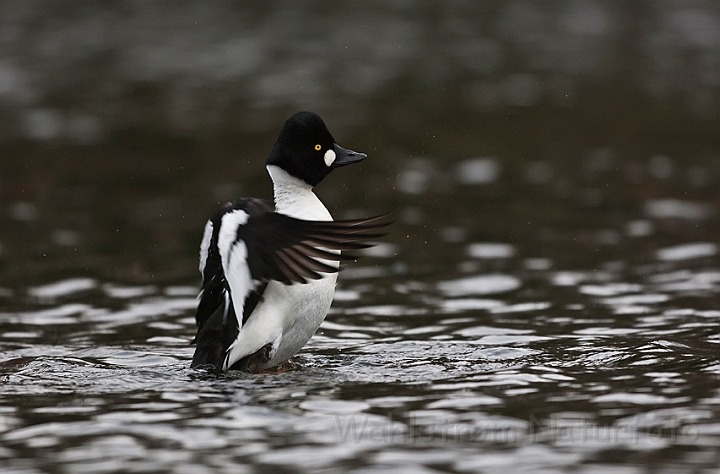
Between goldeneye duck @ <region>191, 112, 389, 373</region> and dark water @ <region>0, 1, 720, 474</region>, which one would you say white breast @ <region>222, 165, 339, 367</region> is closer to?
goldeneye duck @ <region>191, 112, 389, 373</region>

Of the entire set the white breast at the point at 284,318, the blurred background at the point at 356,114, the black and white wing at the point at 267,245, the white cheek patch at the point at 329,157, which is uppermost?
the blurred background at the point at 356,114

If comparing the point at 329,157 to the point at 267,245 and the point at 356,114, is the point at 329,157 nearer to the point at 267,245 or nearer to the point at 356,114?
the point at 267,245

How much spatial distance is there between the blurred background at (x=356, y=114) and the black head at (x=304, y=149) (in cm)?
338

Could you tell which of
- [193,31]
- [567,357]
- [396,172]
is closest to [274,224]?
[567,357]

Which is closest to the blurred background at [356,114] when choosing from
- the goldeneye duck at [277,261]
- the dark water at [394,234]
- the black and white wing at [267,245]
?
the dark water at [394,234]

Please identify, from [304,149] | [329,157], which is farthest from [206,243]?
[329,157]

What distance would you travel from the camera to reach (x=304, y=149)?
Result: 7152mm

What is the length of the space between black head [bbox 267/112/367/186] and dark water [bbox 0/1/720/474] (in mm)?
1284

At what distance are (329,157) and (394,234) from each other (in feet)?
14.8

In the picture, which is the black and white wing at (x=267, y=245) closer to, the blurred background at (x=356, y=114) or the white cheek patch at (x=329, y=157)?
the white cheek patch at (x=329, y=157)

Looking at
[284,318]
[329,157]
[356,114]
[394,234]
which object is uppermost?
[356,114]

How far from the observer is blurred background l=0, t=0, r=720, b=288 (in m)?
12.2

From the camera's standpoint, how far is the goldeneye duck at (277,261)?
626 cm

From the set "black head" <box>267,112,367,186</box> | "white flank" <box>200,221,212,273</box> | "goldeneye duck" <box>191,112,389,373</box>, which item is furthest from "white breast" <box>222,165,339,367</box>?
"white flank" <box>200,221,212,273</box>
